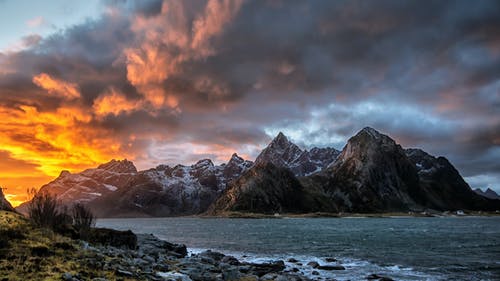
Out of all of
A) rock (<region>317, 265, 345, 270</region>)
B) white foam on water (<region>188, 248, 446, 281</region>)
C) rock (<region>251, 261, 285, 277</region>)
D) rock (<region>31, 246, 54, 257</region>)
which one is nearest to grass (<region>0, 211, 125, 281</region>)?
rock (<region>31, 246, 54, 257</region>)

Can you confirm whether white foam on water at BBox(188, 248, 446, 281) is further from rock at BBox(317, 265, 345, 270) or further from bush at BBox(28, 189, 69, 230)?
bush at BBox(28, 189, 69, 230)

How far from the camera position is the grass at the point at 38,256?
23000 millimetres

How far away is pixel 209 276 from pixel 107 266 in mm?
8910

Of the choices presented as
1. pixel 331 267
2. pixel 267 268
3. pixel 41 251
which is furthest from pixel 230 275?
pixel 331 267

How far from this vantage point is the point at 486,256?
6169cm

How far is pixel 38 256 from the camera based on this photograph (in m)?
27.0

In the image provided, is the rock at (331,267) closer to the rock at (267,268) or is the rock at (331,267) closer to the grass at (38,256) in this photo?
the rock at (267,268)

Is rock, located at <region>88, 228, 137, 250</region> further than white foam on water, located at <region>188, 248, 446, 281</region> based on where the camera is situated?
Yes

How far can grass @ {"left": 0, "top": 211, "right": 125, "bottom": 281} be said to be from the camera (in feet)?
75.5

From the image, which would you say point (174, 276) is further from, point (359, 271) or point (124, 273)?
point (359, 271)

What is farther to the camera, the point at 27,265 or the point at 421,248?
the point at 421,248

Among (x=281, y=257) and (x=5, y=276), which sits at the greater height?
(x=5, y=276)

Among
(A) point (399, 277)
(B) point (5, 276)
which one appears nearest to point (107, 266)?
(B) point (5, 276)

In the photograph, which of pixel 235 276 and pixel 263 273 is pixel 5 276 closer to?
pixel 235 276
